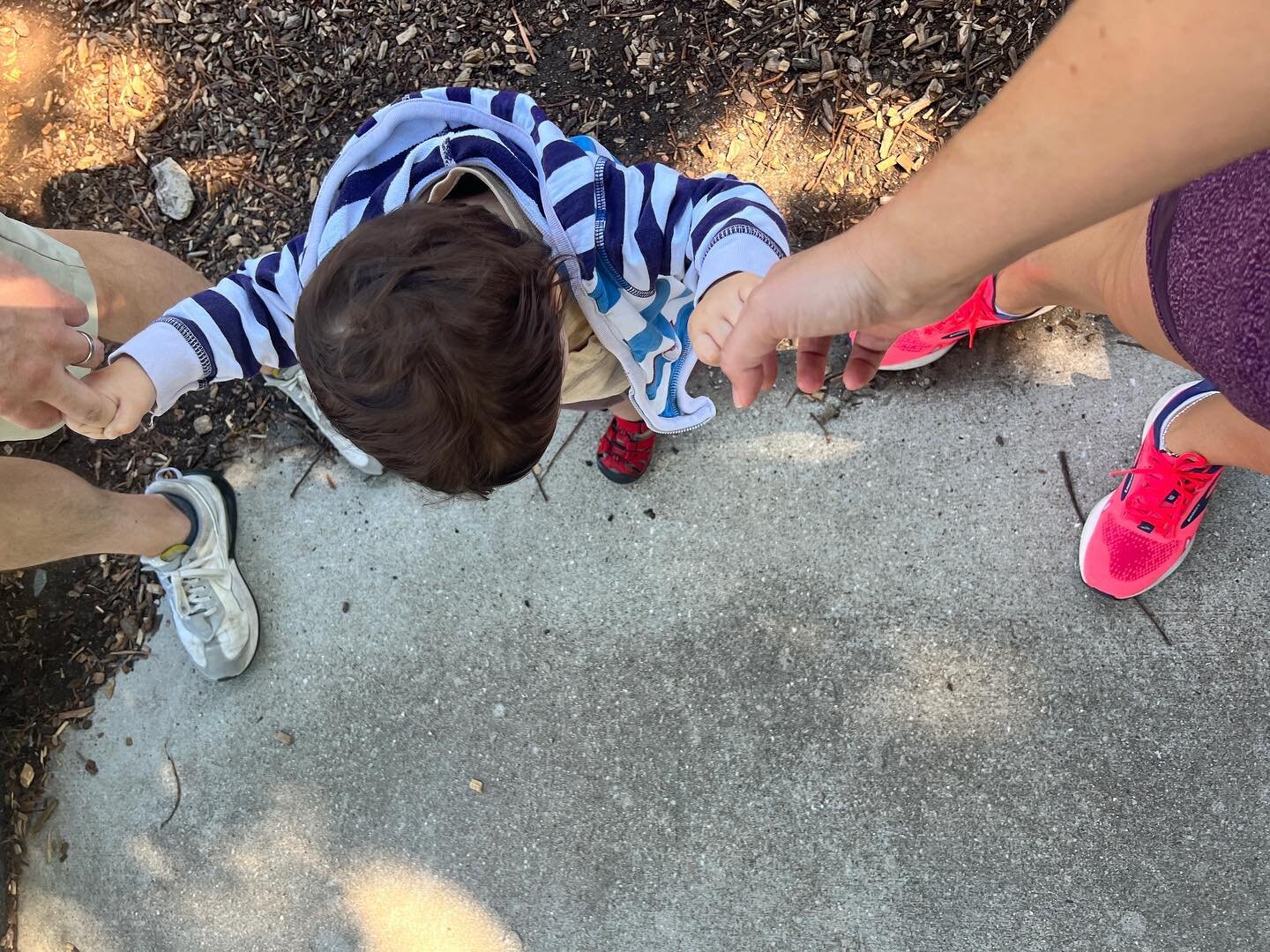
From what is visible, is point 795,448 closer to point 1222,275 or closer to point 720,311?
point 720,311

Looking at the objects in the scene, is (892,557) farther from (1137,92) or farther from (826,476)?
(1137,92)

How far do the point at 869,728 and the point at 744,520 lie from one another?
2.13 ft

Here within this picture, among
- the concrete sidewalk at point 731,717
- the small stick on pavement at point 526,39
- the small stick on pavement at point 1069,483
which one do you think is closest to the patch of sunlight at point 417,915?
the concrete sidewalk at point 731,717

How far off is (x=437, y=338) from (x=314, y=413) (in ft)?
4.11

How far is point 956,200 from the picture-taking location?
0.89m

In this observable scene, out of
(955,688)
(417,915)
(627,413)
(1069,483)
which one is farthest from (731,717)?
(1069,483)

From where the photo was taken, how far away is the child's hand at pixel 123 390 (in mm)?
1547

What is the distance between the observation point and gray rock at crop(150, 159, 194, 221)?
247cm

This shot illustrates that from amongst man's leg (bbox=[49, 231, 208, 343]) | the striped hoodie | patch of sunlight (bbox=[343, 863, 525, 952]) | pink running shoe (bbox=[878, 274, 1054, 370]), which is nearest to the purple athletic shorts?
the striped hoodie

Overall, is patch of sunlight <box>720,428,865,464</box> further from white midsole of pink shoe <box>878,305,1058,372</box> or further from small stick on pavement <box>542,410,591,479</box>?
small stick on pavement <box>542,410,591,479</box>

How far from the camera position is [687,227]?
1547mm

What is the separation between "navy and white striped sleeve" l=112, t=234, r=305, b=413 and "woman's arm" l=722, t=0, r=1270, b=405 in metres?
1.21

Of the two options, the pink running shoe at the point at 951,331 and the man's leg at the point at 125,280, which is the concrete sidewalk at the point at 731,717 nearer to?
the pink running shoe at the point at 951,331

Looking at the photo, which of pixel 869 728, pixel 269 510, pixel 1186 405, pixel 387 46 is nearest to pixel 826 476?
pixel 869 728
